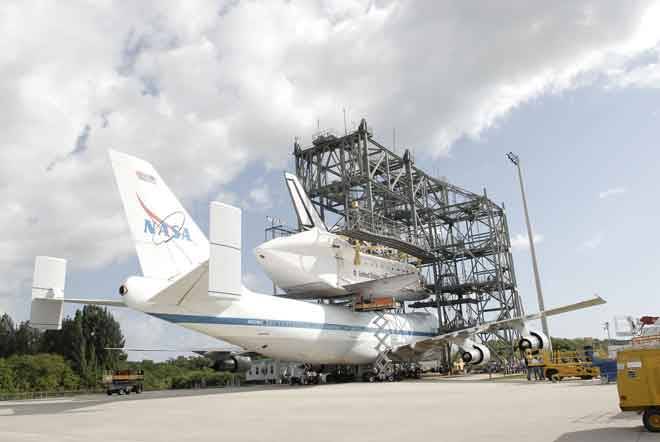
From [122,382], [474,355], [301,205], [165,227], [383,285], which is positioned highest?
[301,205]

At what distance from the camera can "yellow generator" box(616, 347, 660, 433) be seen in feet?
26.7

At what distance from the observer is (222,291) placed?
16422 mm

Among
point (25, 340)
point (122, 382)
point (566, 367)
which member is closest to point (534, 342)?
point (566, 367)

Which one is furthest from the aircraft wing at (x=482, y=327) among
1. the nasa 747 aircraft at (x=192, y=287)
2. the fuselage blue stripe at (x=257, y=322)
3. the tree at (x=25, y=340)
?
the tree at (x=25, y=340)

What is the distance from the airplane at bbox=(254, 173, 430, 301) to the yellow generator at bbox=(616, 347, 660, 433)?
2408 centimetres

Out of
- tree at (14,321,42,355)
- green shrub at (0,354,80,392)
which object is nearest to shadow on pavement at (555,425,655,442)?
green shrub at (0,354,80,392)

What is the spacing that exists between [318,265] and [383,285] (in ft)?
15.3

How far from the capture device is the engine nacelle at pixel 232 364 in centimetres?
2920

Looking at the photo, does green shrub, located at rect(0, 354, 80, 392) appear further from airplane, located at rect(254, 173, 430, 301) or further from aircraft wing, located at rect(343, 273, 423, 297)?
aircraft wing, located at rect(343, 273, 423, 297)

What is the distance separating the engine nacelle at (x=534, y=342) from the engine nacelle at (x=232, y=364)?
16.2 metres

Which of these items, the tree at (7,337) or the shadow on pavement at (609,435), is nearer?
the shadow on pavement at (609,435)

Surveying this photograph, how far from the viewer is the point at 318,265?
107 ft

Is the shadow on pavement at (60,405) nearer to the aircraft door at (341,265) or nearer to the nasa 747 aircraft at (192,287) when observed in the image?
the nasa 747 aircraft at (192,287)

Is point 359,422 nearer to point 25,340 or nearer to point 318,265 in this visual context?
point 318,265
